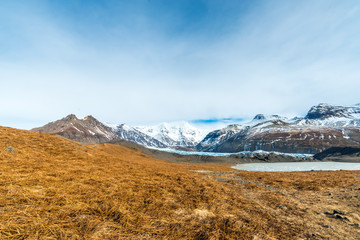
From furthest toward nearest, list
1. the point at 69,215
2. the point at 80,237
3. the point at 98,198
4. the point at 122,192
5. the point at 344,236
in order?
the point at 122,192
the point at 98,198
the point at 344,236
the point at 69,215
the point at 80,237

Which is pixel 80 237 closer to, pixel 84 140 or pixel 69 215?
pixel 69 215

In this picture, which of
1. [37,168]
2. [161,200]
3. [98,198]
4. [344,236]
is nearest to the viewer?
[344,236]

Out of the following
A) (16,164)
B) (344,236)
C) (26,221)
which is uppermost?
(16,164)

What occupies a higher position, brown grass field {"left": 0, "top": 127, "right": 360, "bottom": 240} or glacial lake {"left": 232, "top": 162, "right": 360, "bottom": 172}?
brown grass field {"left": 0, "top": 127, "right": 360, "bottom": 240}

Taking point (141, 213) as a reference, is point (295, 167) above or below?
below

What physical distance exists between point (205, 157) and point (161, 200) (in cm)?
6870

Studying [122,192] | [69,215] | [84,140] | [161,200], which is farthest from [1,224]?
[84,140]

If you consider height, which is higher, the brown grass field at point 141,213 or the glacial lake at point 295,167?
the brown grass field at point 141,213

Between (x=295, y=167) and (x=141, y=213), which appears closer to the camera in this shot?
(x=141, y=213)

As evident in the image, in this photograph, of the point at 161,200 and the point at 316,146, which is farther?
the point at 316,146

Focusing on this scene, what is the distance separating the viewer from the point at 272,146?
500 feet

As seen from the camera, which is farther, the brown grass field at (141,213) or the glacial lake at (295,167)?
the glacial lake at (295,167)

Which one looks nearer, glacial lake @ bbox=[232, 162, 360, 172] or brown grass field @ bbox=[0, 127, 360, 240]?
brown grass field @ bbox=[0, 127, 360, 240]

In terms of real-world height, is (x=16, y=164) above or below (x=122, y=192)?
above
